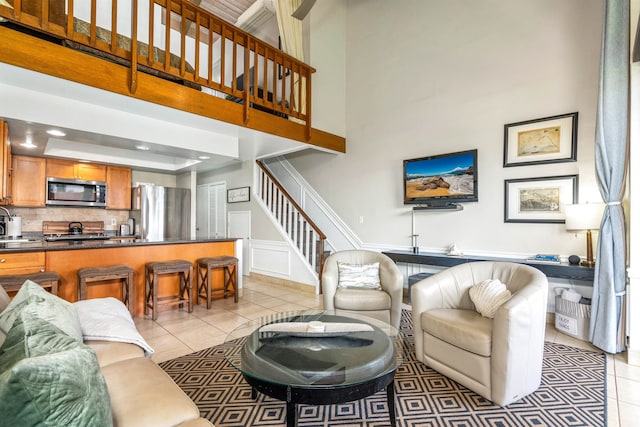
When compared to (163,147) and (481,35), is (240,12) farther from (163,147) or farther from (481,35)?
(481,35)

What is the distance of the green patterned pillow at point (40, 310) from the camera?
1328 millimetres

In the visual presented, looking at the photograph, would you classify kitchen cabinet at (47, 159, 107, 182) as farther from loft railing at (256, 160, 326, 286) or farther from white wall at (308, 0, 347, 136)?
white wall at (308, 0, 347, 136)

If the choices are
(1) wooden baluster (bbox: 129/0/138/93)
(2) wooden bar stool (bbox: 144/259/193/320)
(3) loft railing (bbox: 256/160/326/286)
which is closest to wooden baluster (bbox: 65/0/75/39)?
(1) wooden baluster (bbox: 129/0/138/93)

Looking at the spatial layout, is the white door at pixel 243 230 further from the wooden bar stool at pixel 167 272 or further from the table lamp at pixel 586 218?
the table lamp at pixel 586 218

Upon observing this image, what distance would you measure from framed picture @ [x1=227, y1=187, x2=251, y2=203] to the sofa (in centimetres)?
438

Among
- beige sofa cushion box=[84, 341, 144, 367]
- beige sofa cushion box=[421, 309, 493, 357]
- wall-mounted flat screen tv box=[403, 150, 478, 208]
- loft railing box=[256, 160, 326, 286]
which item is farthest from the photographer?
loft railing box=[256, 160, 326, 286]

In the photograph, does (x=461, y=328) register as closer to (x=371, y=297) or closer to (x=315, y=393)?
(x=371, y=297)

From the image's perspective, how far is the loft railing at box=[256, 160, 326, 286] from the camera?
5.09 m

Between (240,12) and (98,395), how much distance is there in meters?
7.36

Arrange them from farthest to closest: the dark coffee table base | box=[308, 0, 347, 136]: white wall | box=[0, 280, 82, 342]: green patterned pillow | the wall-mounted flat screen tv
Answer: box=[308, 0, 347, 136]: white wall < the wall-mounted flat screen tv < the dark coffee table base < box=[0, 280, 82, 342]: green patterned pillow

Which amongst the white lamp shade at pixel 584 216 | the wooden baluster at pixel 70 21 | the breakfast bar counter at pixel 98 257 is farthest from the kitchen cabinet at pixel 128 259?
the white lamp shade at pixel 584 216

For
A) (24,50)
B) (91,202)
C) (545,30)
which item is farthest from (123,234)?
(545,30)

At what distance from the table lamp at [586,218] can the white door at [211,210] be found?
605 centimetres

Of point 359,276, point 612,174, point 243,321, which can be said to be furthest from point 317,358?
point 612,174
